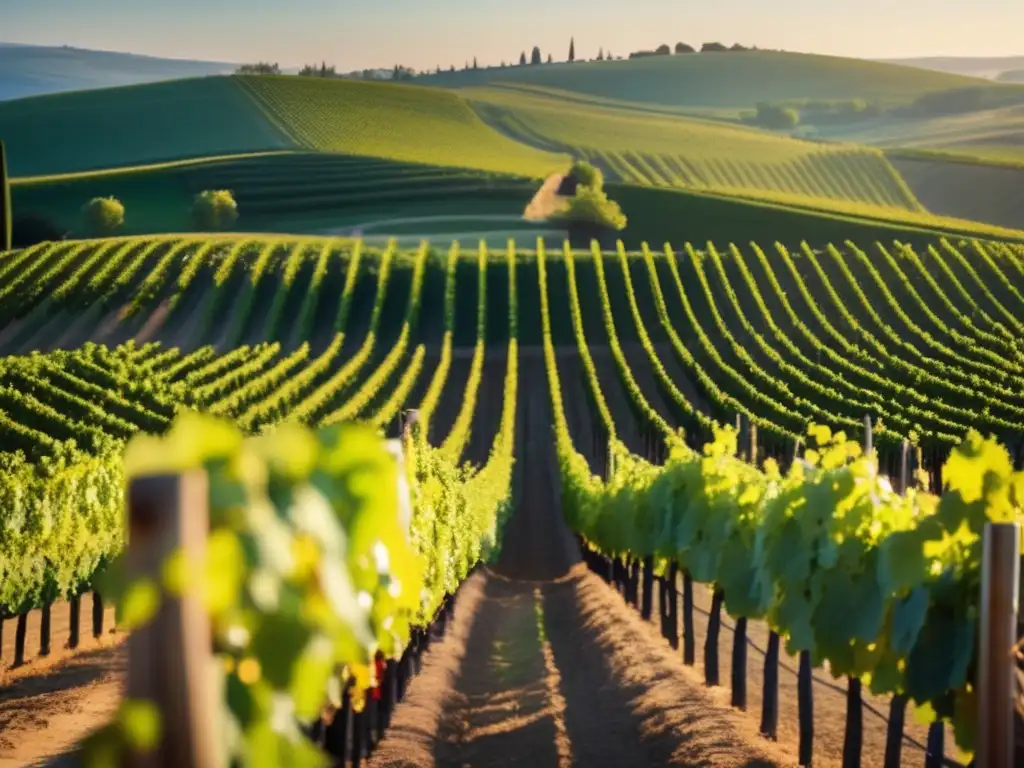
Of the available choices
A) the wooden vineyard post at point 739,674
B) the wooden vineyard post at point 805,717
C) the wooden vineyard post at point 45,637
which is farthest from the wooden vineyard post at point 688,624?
the wooden vineyard post at point 45,637

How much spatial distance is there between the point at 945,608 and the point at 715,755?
4.98 meters

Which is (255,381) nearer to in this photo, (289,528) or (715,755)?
(715,755)

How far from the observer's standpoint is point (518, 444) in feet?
189

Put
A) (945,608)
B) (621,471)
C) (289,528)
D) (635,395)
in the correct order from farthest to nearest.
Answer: (635,395)
(621,471)
(945,608)
(289,528)

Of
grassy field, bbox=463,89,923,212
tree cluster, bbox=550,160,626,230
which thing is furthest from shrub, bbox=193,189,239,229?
grassy field, bbox=463,89,923,212

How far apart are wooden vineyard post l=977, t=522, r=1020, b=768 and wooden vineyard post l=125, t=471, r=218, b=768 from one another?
3778mm

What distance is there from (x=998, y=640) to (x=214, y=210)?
3936 inches

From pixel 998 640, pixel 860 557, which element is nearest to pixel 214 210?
pixel 860 557

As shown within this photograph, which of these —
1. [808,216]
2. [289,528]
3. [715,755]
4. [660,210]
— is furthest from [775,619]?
[660,210]

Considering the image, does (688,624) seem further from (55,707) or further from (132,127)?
(132,127)

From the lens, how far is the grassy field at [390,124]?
136m

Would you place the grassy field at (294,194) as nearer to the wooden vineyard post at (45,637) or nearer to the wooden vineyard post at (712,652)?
the wooden vineyard post at (45,637)

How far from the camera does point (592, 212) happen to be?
96.0 metres

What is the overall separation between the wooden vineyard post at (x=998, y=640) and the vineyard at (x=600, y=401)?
1.59 m
